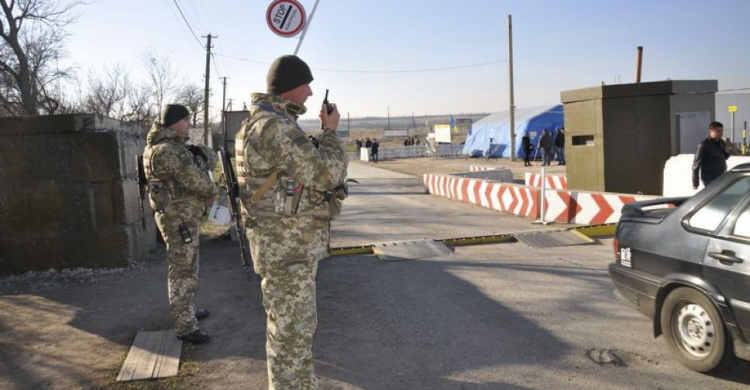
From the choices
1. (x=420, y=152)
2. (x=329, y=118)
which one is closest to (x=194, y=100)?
(x=420, y=152)

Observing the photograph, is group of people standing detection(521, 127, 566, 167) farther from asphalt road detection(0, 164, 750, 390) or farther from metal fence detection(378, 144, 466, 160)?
asphalt road detection(0, 164, 750, 390)

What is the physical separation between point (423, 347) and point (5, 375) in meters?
3.08

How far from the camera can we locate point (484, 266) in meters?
6.75

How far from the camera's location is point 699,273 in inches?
137

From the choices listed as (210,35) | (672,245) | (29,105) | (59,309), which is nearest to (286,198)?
(672,245)

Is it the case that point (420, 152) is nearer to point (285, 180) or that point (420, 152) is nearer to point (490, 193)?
point (490, 193)

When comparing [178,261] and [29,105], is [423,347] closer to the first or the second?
[178,261]

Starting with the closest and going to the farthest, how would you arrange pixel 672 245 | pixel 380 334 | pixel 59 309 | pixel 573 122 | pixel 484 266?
pixel 672 245
pixel 380 334
pixel 59 309
pixel 484 266
pixel 573 122

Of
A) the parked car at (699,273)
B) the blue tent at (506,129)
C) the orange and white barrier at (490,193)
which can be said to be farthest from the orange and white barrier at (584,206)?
the blue tent at (506,129)

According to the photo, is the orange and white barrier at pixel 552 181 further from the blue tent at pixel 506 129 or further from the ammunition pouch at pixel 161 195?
the blue tent at pixel 506 129

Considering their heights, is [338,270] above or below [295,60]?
below

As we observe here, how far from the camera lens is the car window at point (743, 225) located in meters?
3.24

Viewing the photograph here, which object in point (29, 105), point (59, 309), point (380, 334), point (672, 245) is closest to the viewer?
point (672, 245)

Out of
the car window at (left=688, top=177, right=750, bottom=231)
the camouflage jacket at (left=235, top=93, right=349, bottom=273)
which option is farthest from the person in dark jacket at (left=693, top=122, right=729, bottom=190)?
the camouflage jacket at (left=235, top=93, right=349, bottom=273)
